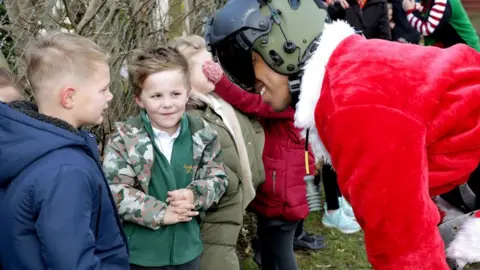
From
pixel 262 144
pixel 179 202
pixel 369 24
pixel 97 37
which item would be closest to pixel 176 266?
pixel 179 202

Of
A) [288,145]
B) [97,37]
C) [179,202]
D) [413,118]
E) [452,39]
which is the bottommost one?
[452,39]

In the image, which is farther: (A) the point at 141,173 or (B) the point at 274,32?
(A) the point at 141,173

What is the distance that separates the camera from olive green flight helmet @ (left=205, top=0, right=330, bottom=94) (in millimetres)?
2248

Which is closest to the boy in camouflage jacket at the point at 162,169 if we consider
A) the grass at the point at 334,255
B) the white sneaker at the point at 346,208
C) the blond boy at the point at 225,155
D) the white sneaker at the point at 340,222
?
the blond boy at the point at 225,155

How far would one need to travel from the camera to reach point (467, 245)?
2182 millimetres

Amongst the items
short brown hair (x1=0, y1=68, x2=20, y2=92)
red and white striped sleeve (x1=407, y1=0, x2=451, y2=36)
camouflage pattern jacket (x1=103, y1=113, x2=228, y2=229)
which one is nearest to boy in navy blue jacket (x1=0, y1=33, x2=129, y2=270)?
camouflage pattern jacket (x1=103, y1=113, x2=228, y2=229)

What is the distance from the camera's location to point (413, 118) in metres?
1.78

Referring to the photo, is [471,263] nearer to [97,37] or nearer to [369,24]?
[97,37]

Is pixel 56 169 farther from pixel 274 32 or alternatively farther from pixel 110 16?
pixel 110 16

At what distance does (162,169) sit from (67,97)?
29.3 inches

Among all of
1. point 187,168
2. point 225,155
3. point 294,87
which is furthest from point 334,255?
point 294,87

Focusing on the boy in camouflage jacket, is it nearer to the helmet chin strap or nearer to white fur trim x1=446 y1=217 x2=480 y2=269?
the helmet chin strap

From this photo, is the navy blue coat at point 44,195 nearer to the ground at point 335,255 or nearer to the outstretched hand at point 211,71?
the outstretched hand at point 211,71

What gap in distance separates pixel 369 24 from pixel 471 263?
13.8 feet
